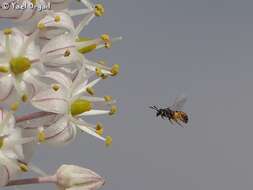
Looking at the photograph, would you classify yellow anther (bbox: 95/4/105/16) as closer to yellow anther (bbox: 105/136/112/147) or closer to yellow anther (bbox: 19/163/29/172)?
yellow anther (bbox: 105/136/112/147)

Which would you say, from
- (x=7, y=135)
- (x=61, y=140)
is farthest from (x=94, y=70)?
(x=7, y=135)

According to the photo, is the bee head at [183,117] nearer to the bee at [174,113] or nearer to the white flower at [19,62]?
the bee at [174,113]

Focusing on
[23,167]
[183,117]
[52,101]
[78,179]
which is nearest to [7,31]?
[52,101]

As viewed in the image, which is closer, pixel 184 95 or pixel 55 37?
→ pixel 55 37

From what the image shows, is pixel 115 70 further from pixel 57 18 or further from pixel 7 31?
pixel 7 31

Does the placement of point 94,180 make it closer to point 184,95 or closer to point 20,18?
point 20,18

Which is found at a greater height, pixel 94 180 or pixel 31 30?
pixel 31 30

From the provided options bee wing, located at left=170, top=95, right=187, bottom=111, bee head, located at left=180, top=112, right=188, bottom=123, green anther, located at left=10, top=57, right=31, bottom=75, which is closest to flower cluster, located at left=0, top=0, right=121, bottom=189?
green anther, located at left=10, top=57, right=31, bottom=75

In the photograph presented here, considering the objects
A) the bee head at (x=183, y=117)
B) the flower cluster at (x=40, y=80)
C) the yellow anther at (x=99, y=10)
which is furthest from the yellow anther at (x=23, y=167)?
the bee head at (x=183, y=117)
